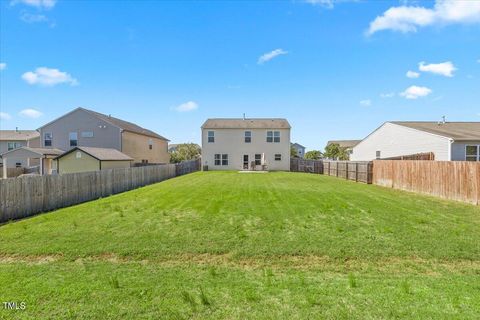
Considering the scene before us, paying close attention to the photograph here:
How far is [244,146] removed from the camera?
33094 millimetres

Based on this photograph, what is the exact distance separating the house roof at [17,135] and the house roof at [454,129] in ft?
159

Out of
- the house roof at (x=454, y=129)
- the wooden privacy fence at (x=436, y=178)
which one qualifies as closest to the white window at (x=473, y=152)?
the house roof at (x=454, y=129)

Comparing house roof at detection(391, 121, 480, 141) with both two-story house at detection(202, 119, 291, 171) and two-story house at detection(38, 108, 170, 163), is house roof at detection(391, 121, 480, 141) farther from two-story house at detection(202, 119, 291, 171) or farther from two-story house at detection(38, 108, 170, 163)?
two-story house at detection(38, 108, 170, 163)

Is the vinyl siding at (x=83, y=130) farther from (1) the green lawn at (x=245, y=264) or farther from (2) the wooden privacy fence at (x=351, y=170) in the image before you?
(2) the wooden privacy fence at (x=351, y=170)

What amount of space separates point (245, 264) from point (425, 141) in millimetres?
20902

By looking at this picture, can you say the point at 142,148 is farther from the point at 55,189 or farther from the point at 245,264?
the point at 245,264

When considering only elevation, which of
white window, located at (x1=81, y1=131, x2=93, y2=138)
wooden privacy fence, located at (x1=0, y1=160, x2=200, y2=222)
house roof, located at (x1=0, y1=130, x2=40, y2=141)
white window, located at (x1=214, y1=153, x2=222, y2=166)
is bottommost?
wooden privacy fence, located at (x1=0, y1=160, x2=200, y2=222)

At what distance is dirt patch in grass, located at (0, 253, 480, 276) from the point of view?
4848mm

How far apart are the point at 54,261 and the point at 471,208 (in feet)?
44.1

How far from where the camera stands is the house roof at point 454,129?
722 inches

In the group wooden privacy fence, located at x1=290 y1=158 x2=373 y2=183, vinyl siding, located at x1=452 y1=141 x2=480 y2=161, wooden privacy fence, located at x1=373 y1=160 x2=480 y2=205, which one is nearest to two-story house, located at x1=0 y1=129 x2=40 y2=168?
wooden privacy fence, located at x1=290 y1=158 x2=373 y2=183

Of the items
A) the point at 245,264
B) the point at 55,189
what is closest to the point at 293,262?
the point at 245,264

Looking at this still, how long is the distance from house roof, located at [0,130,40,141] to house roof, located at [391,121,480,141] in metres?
48.5

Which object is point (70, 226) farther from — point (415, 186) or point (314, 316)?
point (415, 186)
